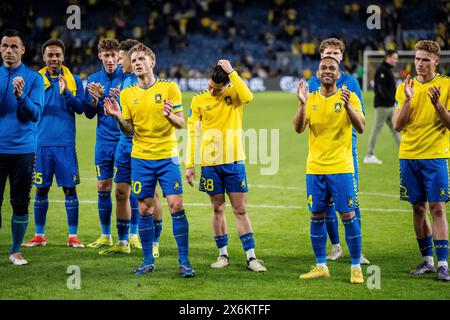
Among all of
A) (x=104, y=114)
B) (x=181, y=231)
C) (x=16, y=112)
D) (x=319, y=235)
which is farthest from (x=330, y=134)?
(x=16, y=112)

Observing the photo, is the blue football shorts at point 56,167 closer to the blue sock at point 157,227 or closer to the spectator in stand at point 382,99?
the blue sock at point 157,227

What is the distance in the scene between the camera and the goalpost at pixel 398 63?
95.3 ft

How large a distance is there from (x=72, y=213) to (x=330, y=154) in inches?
135

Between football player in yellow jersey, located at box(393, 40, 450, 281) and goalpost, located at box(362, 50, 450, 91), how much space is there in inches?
837

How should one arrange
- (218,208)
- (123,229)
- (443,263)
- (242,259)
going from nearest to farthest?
(443,263) → (218,208) → (242,259) → (123,229)

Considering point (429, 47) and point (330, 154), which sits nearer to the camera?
point (330, 154)

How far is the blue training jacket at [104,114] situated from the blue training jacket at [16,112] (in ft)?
3.63

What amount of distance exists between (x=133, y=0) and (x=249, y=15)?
7073mm

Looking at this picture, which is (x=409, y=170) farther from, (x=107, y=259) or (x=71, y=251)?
(x=71, y=251)

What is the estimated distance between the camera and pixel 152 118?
7.22 m

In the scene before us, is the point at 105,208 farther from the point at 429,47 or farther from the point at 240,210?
the point at 429,47

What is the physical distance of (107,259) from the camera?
804 centimetres

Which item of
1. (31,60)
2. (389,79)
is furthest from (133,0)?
(389,79)

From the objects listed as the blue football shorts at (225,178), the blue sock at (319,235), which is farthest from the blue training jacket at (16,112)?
the blue sock at (319,235)
